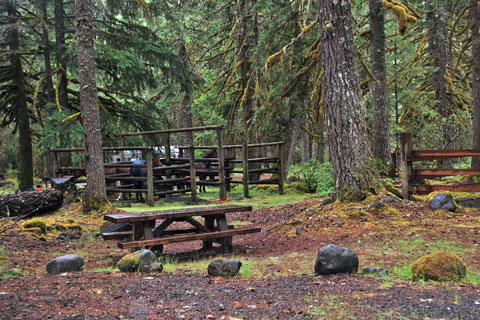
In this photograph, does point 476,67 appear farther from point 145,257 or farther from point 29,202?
point 29,202

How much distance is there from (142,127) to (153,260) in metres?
11.3

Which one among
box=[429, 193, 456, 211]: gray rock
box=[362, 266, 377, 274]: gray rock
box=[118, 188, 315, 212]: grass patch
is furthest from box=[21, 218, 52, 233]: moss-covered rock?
box=[429, 193, 456, 211]: gray rock

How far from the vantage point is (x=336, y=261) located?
5.29 m

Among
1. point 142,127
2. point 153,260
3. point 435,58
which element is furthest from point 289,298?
point 435,58

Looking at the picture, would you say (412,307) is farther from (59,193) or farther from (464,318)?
(59,193)

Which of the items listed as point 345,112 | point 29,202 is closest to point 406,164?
point 345,112

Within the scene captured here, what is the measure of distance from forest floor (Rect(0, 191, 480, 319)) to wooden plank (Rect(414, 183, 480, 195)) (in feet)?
1.57

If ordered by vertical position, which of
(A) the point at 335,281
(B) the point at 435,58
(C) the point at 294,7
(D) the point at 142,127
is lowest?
(A) the point at 335,281

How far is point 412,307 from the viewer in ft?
12.8

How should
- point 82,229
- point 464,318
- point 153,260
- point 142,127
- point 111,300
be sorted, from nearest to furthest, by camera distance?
point 464,318 → point 111,300 → point 153,260 → point 82,229 → point 142,127

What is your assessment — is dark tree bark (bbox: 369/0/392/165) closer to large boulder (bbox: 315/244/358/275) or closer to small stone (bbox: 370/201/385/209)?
small stone (bbox: 370/201/385/209)

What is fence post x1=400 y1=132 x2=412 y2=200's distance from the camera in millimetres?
9641

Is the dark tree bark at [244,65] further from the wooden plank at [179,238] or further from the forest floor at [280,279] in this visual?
the wooden plank at [179,238]

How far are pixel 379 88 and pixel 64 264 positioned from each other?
10791 millimetres
